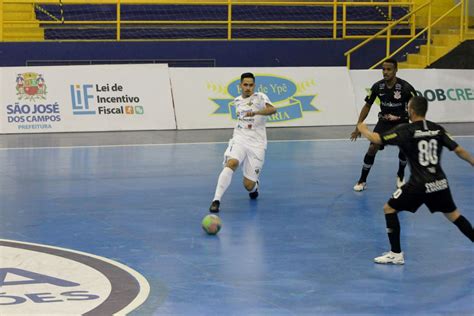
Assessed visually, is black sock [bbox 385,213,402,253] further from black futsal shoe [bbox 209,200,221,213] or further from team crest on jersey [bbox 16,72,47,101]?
team crest on jersey [bbox 16,72,47,101]

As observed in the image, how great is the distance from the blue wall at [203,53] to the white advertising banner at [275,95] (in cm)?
323

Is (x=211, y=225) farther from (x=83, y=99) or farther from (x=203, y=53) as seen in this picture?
(x=203, y=53)

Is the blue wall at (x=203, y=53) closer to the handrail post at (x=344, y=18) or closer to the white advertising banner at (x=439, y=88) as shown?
the handrail post at (x=344, y=18)

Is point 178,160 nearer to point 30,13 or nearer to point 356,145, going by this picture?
point 356,145

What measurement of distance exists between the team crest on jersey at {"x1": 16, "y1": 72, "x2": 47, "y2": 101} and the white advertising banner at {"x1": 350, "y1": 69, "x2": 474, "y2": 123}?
27.3ft

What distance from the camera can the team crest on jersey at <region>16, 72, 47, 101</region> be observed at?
23.1m

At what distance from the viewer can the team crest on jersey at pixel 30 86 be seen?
911 inches

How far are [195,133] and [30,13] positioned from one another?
850 centimetres

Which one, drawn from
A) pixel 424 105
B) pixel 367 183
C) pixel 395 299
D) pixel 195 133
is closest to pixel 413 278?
pixel 395 299

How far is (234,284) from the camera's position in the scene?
364 inches

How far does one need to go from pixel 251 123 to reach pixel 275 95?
10.9 metres

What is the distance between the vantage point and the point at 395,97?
15008 millimetres

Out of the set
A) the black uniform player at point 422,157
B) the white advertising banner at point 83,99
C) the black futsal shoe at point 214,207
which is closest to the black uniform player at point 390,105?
the black futsal shoe at point 214,207

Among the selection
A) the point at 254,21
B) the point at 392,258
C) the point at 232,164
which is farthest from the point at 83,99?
the point at 392,258
